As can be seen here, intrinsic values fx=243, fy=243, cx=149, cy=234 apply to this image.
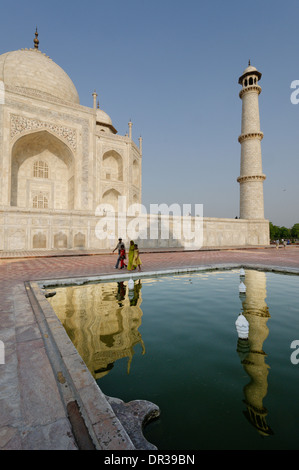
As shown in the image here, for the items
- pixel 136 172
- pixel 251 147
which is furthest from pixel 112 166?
pixel 251 147

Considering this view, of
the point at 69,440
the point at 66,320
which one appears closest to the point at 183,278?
the point at 66,320

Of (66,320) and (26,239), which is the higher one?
(26,239)

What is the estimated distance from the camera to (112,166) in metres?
23.9

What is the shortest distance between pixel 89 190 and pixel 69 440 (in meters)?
19.2

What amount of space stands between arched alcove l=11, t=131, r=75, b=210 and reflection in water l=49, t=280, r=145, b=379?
1597 centimetres

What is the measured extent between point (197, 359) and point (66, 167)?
20878 millimetres

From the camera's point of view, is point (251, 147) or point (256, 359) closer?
point (256, 359)

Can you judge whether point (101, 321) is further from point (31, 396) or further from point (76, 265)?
point (76, 265)

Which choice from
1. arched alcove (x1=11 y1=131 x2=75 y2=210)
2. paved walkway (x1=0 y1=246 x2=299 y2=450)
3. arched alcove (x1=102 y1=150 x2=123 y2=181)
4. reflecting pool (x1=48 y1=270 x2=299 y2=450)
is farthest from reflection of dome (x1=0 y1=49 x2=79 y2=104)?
paved walkway (x1=0 y1=246 x2=299 y2=450)

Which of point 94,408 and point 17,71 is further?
point 17,71

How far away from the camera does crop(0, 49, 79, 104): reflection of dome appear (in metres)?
19.1
